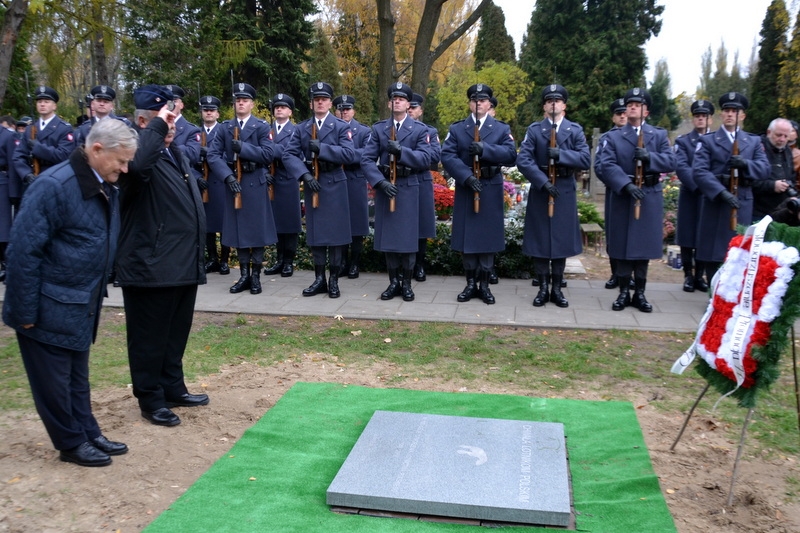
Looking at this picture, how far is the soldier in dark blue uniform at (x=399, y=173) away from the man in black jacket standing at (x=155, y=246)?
3.65m

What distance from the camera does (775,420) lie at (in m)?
5.13

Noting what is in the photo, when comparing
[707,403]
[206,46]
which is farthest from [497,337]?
[206,46]

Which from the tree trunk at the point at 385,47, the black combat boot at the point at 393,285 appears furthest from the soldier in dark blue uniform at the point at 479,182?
the tree trunk at the point at 385,47

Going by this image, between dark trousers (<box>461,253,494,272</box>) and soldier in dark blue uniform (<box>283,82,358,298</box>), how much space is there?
1437 mm

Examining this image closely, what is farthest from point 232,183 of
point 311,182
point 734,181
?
point 734,181

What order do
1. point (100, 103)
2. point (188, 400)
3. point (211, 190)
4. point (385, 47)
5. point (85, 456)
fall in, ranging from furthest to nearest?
1. point (385, 47)
2. point (211, 190)
3. point (100, 103)
4. point (188, 400)
5. point (85, 456)

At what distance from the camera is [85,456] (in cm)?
429

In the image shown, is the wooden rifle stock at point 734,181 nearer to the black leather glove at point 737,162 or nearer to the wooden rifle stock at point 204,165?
the black leather glove at point 737,162

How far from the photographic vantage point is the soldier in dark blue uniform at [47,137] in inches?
373

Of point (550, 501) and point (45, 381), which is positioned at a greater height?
point (45, 381)

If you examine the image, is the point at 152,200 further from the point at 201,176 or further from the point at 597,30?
the point at 597,30

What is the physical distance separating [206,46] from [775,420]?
1908 centimetres

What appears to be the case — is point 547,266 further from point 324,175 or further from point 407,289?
point 324,175

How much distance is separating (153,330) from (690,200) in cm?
697
